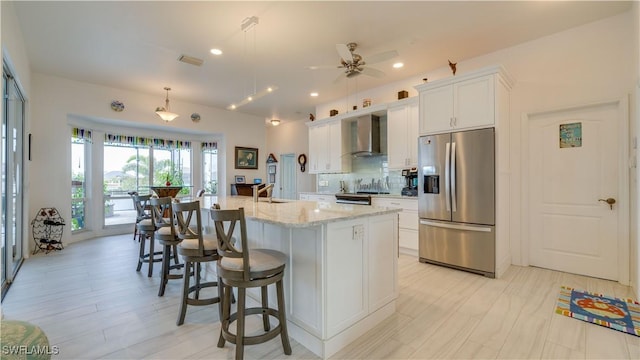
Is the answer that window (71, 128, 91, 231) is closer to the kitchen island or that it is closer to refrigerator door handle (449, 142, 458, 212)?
the kitchen island

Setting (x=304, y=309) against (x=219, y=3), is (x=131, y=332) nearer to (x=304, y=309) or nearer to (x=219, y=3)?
(x=304, y=309)

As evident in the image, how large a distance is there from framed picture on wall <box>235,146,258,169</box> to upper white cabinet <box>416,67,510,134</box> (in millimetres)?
4971

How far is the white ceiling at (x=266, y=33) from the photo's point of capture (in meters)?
2.99

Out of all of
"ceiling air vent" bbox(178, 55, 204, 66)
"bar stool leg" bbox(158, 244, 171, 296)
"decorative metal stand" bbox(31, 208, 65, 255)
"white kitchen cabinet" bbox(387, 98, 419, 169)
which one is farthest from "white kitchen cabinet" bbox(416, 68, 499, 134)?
"decorative metal stand" bbox(31, 208, 65, 255)

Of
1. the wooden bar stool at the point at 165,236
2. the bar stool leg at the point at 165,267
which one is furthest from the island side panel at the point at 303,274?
the bar stool leg at the point at 165,267

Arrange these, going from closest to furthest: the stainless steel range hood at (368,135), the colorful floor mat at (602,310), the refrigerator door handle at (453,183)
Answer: the colorful floor mat at (602,310) < the refrigerator door handle at (453,183) < the stainless steel range hood at (368,135)

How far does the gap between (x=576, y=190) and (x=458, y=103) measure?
5.84 ft

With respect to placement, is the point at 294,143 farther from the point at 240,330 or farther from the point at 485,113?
the point at 240,330

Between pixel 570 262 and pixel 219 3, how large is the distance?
5067 millimetres

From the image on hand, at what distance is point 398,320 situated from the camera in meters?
2.38

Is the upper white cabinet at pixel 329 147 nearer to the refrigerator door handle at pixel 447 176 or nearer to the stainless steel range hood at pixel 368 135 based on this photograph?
the stainless steel range hood at pixel 368 135

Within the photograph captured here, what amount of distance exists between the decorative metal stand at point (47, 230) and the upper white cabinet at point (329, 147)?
15.6 ft

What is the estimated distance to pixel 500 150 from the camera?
3.47 m

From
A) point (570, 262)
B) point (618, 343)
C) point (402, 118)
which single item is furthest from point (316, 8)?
point (570, 262)
